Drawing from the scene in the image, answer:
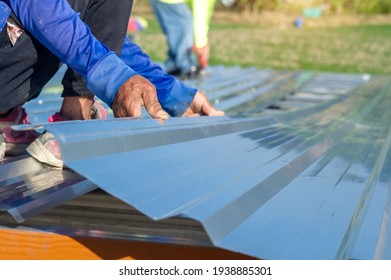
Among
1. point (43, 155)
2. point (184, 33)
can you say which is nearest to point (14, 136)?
point (43, 155)

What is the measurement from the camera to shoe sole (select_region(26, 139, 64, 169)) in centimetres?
187

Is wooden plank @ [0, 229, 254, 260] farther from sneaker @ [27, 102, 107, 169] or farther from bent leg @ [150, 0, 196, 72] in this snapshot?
bent leg @ [150, 0, 196, 72]

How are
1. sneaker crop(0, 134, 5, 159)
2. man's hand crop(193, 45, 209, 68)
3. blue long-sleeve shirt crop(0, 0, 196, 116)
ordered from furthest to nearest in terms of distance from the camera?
man's hand crop(193, 45, 209, 68) < sneaker crop(0, 134, 5, 159) < blue long-sleeve shirt crop(0, 0, 196, 116)

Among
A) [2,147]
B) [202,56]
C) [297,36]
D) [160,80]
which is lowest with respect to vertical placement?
[297,36]

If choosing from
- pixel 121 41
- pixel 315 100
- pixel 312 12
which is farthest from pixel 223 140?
pixel 312 12

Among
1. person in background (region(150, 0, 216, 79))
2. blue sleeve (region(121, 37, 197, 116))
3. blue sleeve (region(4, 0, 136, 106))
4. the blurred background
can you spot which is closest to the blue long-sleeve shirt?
blue sleeve (region(4, 0, 136, 106))

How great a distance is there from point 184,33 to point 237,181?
13.6 feet

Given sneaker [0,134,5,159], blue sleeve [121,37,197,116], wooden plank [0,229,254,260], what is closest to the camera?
wooden plank [0,229,254,260]

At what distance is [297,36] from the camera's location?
1380 centimetres

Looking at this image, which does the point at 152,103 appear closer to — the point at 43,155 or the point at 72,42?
the point at 72,42

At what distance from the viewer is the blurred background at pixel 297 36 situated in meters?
9.08

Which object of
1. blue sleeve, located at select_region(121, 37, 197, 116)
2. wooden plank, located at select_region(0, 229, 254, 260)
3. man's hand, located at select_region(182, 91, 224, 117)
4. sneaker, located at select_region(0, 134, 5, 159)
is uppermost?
blue sleeve, located at select_region(121, 37, 197, 116)

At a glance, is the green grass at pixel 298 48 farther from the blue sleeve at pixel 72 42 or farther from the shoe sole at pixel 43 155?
the blue sleeve at pixel 72 42

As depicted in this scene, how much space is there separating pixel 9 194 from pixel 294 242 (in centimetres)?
67
